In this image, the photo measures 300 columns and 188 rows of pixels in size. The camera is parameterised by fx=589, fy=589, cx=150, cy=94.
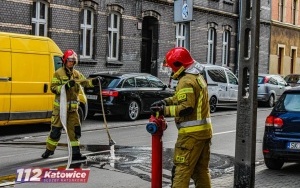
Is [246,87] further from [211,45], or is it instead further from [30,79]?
[211,45]

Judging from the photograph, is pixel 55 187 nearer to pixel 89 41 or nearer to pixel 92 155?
pixel 92 155

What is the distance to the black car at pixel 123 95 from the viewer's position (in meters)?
18.3

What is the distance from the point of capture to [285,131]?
10000 millimetres

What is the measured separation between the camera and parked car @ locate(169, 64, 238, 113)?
2309cm

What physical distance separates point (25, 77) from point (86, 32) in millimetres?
Result: 9785

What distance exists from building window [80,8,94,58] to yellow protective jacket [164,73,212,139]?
17.9m

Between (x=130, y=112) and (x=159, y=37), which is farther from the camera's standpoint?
(x=159, y=37)

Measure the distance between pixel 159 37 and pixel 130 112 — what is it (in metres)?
10.2

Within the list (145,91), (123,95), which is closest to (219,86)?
(145,91)

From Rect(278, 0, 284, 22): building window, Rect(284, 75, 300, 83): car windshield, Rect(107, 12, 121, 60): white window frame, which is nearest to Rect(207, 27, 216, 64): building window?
Rect(284, 75, 300, 83): car windshield

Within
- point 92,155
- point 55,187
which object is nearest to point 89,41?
point 92,155

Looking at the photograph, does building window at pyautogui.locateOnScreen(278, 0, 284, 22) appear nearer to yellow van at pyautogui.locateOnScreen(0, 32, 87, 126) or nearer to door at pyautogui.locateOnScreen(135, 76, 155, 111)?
door at pyautogui.locateOnScreen(135, 76, 155, 111)

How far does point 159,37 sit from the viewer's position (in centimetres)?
2845

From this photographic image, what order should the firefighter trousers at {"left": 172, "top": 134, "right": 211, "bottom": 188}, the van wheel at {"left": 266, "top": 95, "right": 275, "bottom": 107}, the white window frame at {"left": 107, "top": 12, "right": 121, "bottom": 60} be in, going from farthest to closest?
the van wheel at {"left": 266, "top": 95, "right": 275, "bottom": 107} < the white window frame at {"left": 107, "top": 12, "right": 121, "bottom": 60} < the firefighter trousers at {"left": 172, "top": 134, "right": 211, "bottom": 188}
